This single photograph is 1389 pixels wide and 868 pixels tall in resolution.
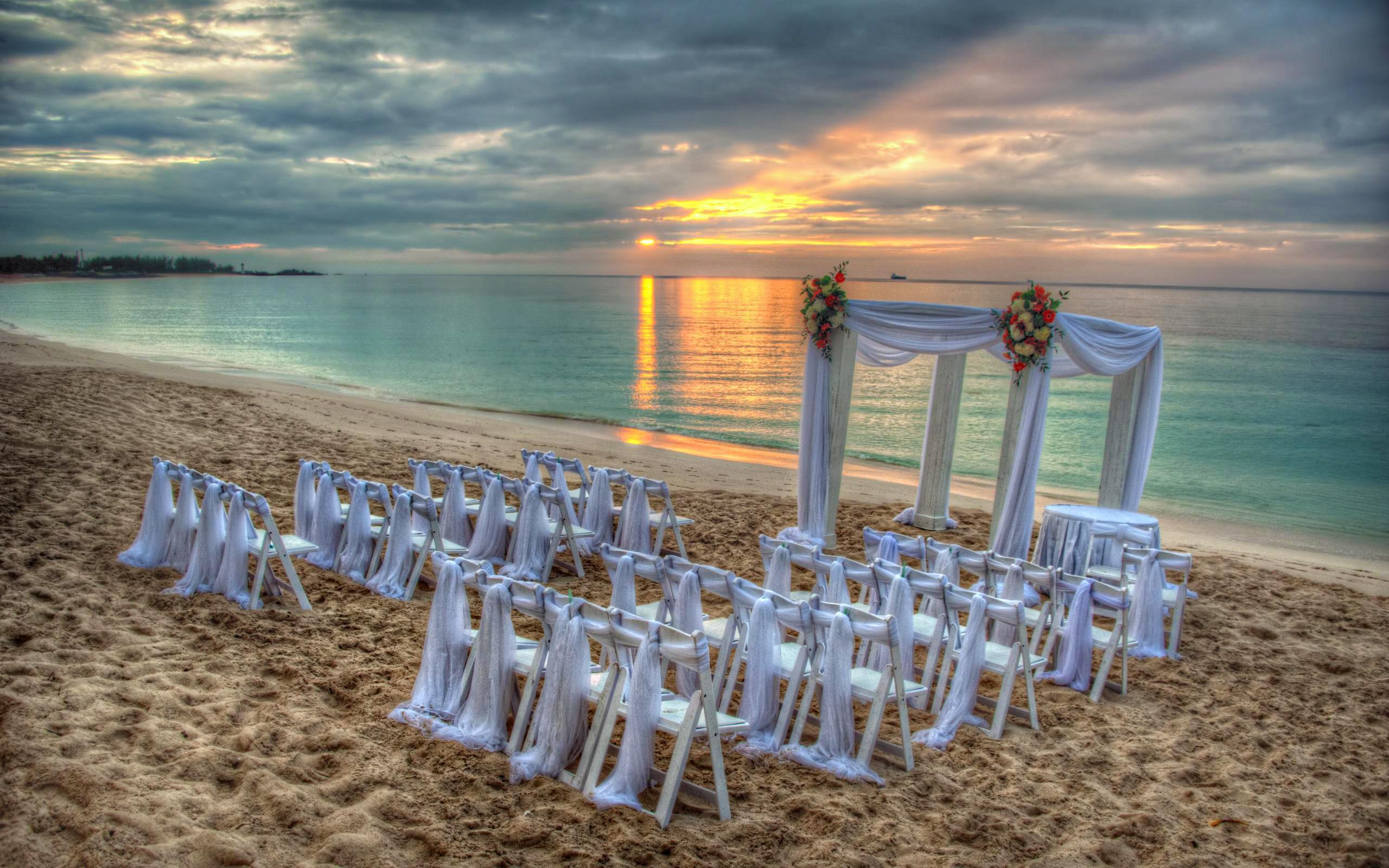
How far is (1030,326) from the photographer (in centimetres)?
789

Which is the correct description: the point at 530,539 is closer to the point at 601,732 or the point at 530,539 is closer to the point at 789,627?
the point at 789,627

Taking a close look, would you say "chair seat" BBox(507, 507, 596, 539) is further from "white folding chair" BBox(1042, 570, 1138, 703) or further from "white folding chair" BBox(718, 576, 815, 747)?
"white folding chair" BBox(1042, 570, 1138, 703)

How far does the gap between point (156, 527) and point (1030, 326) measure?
7449 millimetres

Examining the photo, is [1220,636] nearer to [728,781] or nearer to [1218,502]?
[728,781]

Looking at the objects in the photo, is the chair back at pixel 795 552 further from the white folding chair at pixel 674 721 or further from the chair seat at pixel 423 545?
the chair seat at pixel 423 545

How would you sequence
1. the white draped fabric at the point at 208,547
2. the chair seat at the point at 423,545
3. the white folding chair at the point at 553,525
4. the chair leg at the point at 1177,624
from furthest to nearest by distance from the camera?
1. the white folding chair at the point at 553,525
2. the chair seat at the point at 423,545
3. the chair leg at the point at 1177,624
4. the white draped fabric at the point at 208,547

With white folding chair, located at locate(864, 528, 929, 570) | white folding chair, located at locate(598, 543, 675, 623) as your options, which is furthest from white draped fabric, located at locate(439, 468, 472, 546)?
white folding chair, located at locate(864, 528, 929, 570)

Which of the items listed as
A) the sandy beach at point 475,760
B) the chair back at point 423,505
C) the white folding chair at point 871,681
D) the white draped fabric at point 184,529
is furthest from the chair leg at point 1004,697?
the white draped fabric at point 184,529

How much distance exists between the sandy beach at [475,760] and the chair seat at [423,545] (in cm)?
51

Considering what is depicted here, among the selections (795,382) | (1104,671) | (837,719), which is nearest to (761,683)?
(837,719)

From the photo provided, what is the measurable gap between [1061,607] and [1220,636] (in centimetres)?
190

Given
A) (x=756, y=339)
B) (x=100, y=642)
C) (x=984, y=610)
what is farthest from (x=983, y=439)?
(x=756, y=339)

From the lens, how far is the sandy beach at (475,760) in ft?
11.3

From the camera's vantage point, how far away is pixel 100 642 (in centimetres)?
511
